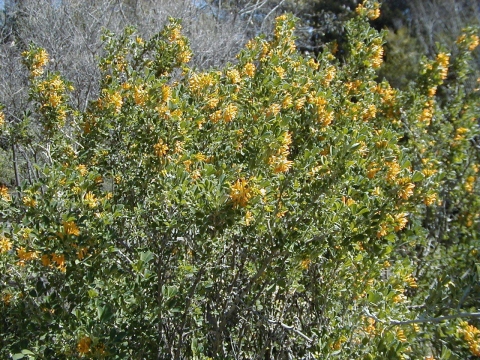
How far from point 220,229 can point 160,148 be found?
0.52 metres

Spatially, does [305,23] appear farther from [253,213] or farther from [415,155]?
[253,213]

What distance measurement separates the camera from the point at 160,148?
2.34m

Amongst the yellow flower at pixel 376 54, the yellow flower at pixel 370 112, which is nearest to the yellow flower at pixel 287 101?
the yellow flower at pixel 370 112

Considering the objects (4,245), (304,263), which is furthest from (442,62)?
(4,245)

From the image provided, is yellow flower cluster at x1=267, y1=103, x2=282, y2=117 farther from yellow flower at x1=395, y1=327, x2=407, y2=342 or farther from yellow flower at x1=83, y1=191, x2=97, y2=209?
yellow flower at x1=395, y1=327, x2=407, y2=342

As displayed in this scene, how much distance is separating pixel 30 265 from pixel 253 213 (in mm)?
1149

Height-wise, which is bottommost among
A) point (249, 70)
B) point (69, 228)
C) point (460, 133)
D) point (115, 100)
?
point (460, 133)

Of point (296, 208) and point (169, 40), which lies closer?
point (296, 208)

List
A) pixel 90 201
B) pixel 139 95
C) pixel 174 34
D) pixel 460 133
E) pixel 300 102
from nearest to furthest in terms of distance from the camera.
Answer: pixel 90 201 → pixel 139 95 → pixel 300 102 → pixel 174 34 → pixel 460 133

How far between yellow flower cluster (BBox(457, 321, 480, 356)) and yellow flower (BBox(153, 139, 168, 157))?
1.44 m

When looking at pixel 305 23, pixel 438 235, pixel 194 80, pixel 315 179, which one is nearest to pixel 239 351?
pixel 315 179

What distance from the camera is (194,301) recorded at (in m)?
2.43

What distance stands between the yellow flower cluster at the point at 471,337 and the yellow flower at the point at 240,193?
1006 mm

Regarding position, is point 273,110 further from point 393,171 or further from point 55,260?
point 55,260
